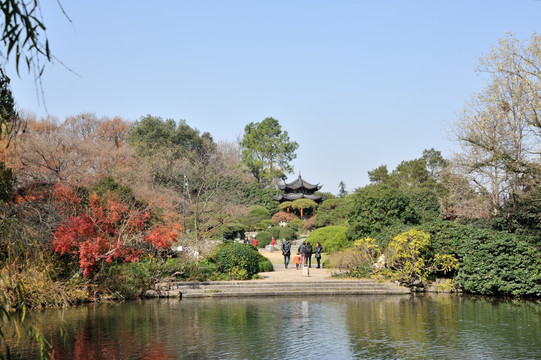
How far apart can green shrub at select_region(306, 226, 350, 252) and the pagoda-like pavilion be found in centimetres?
3077

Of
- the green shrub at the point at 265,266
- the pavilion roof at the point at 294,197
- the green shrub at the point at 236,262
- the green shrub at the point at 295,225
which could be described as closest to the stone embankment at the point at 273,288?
the green shrub at the point at 236,262

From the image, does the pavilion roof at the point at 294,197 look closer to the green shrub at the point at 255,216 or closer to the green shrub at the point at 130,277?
the green shrub at the point at 255,216

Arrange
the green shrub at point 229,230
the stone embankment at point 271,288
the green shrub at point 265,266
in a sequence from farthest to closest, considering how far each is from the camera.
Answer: the green shrub at point 229,230 → the green shrub at point 265,266 → the stone embankment at point 271,288

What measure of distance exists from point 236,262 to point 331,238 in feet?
43.3

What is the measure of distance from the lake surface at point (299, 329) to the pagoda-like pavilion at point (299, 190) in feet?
155

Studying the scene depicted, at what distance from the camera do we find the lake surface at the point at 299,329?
34.1 feet

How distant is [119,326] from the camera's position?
13.2 metres

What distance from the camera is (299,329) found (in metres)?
12.8

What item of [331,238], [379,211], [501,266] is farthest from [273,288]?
[331,238]

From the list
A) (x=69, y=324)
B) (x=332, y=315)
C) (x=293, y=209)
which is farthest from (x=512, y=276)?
(x=293, y=209)

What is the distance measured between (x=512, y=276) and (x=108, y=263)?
1349 centimetres

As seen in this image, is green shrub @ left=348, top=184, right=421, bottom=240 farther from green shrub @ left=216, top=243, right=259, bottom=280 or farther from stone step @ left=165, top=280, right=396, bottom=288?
green shrub @ left=216, top=243, right=259, bottom=280

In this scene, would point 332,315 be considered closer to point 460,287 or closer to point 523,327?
point 523,327

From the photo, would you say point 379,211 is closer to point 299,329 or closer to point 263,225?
point 299,329
